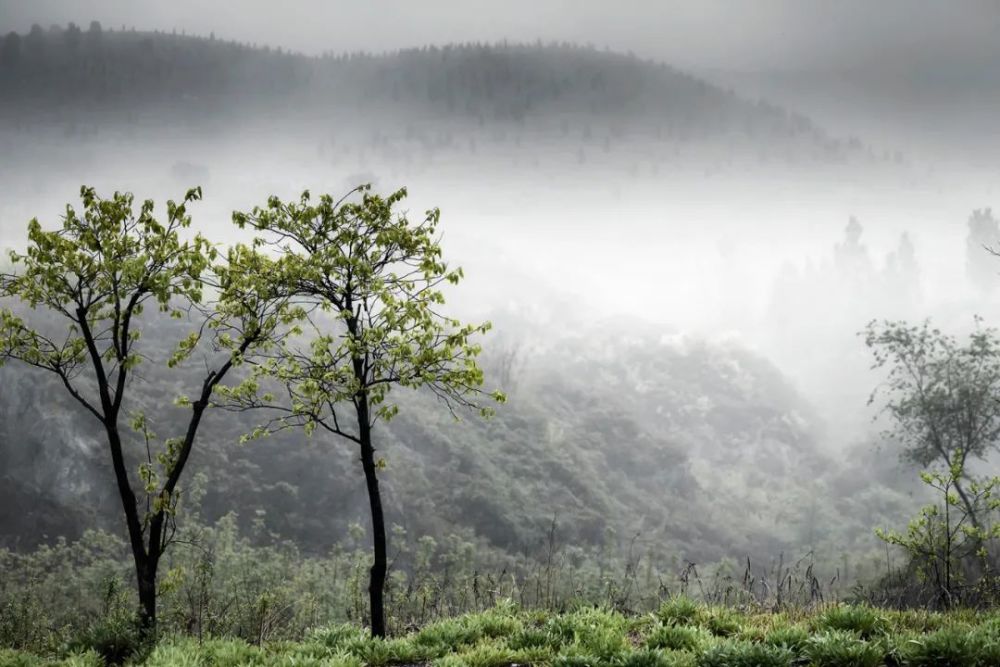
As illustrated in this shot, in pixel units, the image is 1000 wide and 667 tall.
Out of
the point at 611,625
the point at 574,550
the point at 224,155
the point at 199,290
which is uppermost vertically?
the point at 224,155

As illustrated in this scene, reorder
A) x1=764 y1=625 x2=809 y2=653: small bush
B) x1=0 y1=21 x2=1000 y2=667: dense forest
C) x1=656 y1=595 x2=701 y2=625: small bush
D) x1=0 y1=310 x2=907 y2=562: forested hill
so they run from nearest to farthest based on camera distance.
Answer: x1=764 y1=625 x2=809 y2=653: small bush < x1=656 y1=595 x2=701 y2=625: small bush < x1=0 y1=21 x2=1000 y2=667: dense forest < x1=0 y1=310 x2=907 y2=562: forested hill

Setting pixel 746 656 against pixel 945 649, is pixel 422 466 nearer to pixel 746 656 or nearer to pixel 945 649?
pixel 746 656

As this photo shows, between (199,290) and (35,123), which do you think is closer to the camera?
(199,290)

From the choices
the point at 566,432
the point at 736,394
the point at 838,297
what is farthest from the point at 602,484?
the point at 838,297

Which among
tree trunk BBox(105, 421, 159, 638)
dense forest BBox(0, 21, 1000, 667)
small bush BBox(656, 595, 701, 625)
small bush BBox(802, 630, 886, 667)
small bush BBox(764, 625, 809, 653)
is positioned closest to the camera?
small bush BBox(802, 630, 886, 667)

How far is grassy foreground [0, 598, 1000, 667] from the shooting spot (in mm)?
6156

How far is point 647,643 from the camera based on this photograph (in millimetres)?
7160

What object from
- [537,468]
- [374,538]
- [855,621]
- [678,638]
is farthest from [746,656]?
[537,468]

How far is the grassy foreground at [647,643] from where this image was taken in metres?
6.16

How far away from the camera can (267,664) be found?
7680mm

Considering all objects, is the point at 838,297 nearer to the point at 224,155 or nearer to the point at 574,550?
the point at 574,550

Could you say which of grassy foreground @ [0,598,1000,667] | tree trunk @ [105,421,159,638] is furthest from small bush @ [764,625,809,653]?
tree trunk @ [105,421,159,638]

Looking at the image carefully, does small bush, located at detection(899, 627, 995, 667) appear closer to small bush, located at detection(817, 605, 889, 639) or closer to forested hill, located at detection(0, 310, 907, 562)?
small bush, located at detection(817, 605, 889, 639)

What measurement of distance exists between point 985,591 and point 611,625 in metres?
6.88
